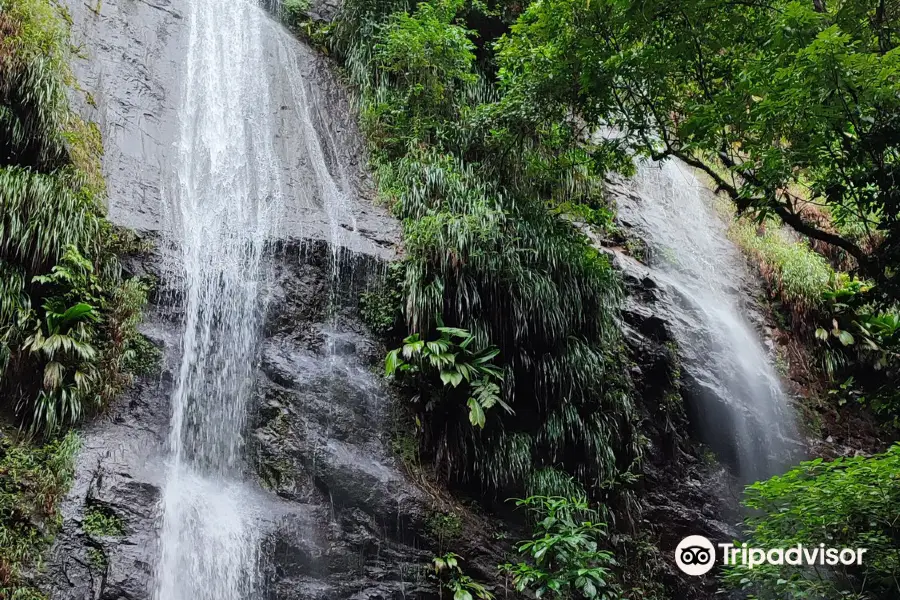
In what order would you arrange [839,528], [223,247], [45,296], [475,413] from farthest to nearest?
[223,247], [475,413], [45,296], [839,528]

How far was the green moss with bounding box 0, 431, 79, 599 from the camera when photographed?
16.2ft

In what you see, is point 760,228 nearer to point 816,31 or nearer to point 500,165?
point 500,165

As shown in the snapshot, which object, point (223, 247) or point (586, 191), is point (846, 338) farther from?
point (223, 247)

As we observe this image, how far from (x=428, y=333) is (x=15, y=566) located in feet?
14.5

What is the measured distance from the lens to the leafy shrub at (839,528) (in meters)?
4.85

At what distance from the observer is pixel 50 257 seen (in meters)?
6.25

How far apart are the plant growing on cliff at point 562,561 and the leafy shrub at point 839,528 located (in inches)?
48.6

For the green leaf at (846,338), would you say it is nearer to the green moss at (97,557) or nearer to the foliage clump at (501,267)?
the foliage clump at (501,267)

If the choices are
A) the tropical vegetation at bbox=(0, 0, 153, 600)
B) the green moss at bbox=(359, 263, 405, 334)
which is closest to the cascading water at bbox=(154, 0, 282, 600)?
the tropical vegetation at bbox=(0, 0, 153, 600)

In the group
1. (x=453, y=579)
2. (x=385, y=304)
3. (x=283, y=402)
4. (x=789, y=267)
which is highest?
(x=789, y=267)

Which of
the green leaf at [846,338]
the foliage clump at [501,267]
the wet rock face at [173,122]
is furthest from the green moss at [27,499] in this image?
the green leaf at [846,338]

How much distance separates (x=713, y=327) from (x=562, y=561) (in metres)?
5.36

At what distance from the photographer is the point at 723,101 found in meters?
5.70

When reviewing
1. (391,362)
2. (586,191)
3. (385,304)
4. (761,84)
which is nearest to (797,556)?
(761,84)
